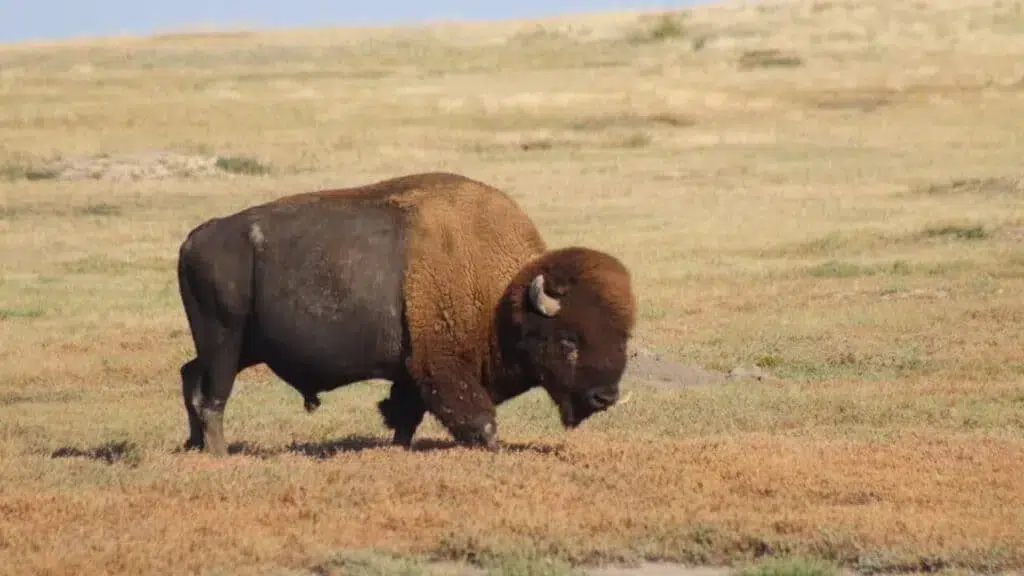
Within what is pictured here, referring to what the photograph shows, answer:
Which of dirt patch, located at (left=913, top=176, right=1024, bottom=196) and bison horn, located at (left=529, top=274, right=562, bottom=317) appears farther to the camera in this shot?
dirt patch, located at (left=913, top=176, right=1024, bottom=196)

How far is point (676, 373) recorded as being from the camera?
664 inches

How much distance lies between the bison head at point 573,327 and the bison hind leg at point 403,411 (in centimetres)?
85

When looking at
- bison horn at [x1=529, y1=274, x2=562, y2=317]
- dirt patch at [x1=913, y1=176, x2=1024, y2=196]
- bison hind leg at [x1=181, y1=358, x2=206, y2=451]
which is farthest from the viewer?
dirt patch at [x1=913, y1=176, x2=1024, y2=196]

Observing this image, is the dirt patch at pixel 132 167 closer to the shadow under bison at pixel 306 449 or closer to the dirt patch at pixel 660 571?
the shadow under bison at pixel 306 449

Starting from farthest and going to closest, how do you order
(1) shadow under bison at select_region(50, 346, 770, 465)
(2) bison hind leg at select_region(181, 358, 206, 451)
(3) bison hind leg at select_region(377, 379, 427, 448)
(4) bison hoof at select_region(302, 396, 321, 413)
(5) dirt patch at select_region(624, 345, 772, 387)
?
(5) dirt patch at select_region(624, 345, 772, 387), (3) bison hind leg at select_region(377, 379, 427, 448), (4) bison hoof at select_region(302, 396, 321, 413), (2) bison hind leg at select_region(181, 358, 206, 451), (1) shadow under bison at select_region(50, 346, 770, 465)

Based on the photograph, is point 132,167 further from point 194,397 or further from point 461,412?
point 461,412

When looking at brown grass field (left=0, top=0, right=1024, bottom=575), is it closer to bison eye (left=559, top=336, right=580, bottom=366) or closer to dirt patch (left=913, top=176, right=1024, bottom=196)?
dirt patch (left=913, top=176, right=1024, bottom=196)

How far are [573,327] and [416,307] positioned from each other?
3.23 feet

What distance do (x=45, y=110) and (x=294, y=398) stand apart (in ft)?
122

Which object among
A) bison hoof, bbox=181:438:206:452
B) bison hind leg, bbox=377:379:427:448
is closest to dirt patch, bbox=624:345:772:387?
bison hind leg, bbox=377:379:427:448

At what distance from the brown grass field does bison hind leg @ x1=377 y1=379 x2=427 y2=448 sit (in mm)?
537

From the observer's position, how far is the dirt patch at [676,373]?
656 inches

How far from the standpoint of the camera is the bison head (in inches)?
449

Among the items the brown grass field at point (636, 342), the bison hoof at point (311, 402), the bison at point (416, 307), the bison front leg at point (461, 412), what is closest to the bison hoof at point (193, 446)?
the bison at point (416, 307)
